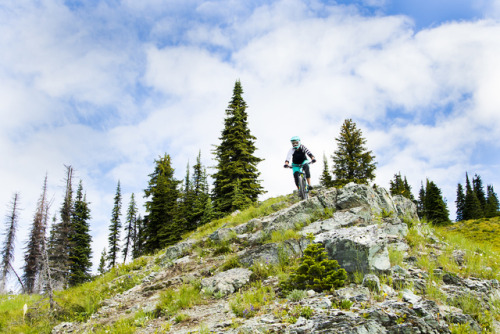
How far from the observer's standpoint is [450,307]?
5.42 metres

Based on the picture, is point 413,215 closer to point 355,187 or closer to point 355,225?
point 355,187

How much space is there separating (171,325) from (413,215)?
11628 millimetres

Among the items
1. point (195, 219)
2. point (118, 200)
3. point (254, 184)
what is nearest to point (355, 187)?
point (254, 184)

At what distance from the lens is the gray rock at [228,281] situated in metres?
7.92

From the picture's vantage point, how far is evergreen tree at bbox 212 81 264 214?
24.0 metres

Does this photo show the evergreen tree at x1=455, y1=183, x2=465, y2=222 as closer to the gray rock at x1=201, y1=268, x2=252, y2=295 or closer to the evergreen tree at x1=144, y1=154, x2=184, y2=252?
the evergreen tree at x1=144, y1=154, x2=184, y2=252

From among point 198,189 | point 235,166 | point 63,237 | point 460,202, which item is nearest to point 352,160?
point 235,166

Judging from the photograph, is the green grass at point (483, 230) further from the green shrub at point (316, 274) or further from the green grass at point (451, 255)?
the green shrub at point (316, 274)

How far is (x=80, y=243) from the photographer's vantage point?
120 feet

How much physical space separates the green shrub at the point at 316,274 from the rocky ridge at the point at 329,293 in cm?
25

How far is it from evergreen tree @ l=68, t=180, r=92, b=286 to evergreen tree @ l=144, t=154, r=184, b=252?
24.6 ft

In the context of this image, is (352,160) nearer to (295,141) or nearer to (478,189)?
(295,141)

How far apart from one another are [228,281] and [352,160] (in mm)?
25128

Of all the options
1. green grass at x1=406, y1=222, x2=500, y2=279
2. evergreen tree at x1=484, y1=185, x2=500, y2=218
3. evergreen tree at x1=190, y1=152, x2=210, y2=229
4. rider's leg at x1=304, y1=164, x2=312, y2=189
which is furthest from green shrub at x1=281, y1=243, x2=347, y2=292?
evergreen tree at x1=484, y1=185, x2=500, y2=218
